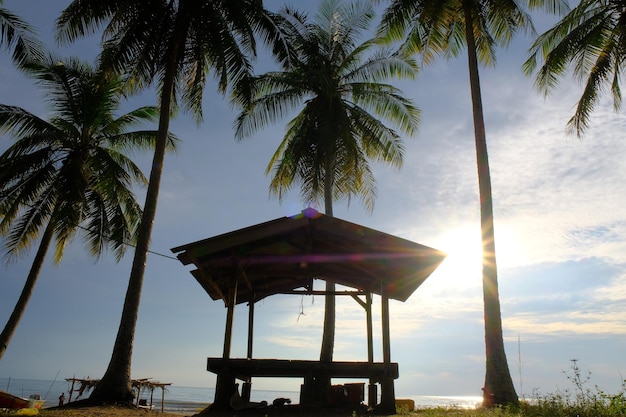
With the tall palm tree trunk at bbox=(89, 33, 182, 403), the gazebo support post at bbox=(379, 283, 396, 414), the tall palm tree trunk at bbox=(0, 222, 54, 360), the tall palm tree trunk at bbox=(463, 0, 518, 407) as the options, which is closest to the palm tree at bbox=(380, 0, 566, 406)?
the tall palm tree trunk at bbox=(463, 0, 518, 407)

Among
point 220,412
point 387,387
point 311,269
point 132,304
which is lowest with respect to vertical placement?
point 220,412

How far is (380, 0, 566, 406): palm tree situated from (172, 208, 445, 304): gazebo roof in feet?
7.92

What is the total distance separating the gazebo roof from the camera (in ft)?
31.5

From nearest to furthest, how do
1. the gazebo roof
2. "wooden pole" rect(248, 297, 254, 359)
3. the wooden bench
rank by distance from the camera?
the wooden bench
the gazebo roof
"wooden pole" rect(248, 297, 254, 359)

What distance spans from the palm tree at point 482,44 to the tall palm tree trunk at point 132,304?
8.69 meters

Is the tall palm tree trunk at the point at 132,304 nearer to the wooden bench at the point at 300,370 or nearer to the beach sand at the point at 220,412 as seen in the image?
the beach sand at the point at 220,412

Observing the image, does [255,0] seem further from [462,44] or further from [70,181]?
[70,181]

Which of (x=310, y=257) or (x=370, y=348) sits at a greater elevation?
(x=310, y=257)

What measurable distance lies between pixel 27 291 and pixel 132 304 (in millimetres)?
8078

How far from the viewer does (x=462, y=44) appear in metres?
17.1

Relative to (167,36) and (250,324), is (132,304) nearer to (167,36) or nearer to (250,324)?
(250,324)

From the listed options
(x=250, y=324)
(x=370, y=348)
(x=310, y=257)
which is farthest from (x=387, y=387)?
A: (x=250, y=324)

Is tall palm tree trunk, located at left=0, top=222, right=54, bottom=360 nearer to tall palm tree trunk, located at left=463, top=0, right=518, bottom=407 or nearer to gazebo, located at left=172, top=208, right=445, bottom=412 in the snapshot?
gazebo, located at left=172, top=208, right=445, bottom=412

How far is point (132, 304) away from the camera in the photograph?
452 inches
